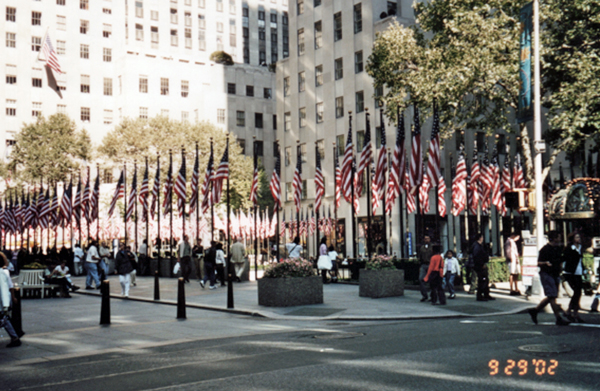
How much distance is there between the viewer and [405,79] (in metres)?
33.0

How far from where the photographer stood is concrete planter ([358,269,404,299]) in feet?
63.3

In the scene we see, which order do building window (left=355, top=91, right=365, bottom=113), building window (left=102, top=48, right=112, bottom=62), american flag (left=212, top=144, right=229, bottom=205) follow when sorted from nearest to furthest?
american flag (left=212, top=144, right=229, bottom=205)
building window (left=355, top=91, right=365, bottom=113)
building window (left=102, top=48, right=112, bottom=62)

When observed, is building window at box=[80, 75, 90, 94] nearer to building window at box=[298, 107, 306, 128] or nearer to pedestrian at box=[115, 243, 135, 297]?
building window at box=[298, 107, 306, 128]

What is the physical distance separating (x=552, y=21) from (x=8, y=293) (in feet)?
83.7

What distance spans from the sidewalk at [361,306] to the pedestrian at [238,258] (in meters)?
3.96

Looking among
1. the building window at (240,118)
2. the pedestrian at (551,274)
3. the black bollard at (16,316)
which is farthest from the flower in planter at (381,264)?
the building window at (240,118)

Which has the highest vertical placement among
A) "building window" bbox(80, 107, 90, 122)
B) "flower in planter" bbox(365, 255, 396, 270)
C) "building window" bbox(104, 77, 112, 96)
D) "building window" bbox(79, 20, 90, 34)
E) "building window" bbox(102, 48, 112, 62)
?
"building window" bbox(79, 20, 90, 34)

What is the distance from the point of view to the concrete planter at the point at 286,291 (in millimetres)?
17312

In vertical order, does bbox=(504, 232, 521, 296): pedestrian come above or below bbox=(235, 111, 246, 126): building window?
below

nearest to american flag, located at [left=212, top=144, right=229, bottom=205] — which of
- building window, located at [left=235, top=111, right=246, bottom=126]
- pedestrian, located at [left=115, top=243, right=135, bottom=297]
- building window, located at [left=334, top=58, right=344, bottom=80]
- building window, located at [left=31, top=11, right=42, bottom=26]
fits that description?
pedestrian, located at [left=115, top=243, right=135, bottom=297]

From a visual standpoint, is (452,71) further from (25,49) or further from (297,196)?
(25,49)

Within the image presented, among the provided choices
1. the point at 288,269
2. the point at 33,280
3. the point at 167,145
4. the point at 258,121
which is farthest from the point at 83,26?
the point at 288,269

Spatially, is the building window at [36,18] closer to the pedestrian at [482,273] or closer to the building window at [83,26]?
the building window at [83,26]

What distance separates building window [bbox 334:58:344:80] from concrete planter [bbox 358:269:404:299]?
1507 inches
